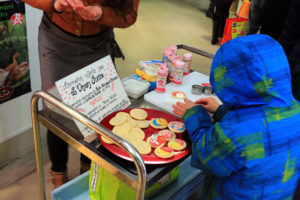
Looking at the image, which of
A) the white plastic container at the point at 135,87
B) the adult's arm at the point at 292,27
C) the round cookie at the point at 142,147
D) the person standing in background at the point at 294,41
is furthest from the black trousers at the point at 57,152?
the adult's arm at the point at 292,27

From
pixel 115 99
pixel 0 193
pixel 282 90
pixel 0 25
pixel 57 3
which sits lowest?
pixel 0 193

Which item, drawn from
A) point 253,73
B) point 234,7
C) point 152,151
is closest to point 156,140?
point 152,151

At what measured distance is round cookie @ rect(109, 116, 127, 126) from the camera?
125 cm

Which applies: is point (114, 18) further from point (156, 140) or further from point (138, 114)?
point (156, 140)

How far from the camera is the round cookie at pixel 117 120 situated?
4.10 ft

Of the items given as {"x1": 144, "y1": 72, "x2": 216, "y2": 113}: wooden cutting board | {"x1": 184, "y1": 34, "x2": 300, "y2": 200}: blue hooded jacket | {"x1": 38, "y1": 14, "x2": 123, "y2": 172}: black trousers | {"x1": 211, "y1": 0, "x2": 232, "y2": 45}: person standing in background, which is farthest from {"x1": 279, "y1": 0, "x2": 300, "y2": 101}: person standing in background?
{"x1": 211, "y1": 0, "x2": 232, "y2": 45}: person standing in background

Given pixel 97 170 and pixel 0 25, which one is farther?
pixel 0 25

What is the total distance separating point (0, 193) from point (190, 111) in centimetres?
150

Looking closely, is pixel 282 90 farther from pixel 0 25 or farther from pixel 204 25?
pixel 204 25

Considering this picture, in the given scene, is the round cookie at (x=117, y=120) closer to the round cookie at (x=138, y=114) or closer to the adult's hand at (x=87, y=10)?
the round cookie at (x=138, y=114)

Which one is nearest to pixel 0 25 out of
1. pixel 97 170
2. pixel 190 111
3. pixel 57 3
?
pixel 57 3

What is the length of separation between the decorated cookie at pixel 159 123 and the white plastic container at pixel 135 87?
0.26 meters

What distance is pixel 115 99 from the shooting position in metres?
1.36

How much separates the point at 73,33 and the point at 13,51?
25.2 inches
